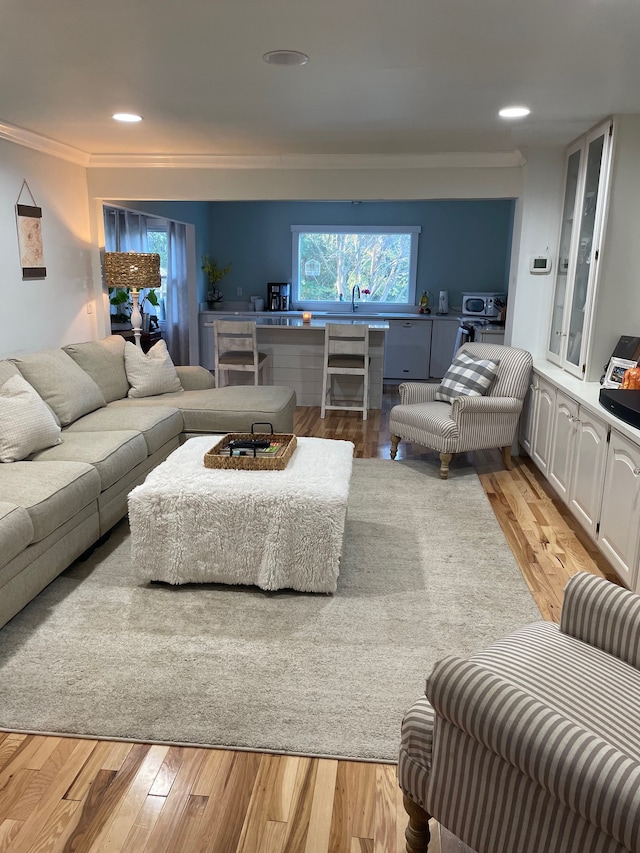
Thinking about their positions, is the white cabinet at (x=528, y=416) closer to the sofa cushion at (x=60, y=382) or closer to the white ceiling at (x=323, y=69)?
the white ceiling at (x=323, y=69)

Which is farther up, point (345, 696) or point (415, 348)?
point (415, 348)

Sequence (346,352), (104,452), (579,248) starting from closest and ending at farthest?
1. (104,452)
2. (579,248)
3. (346,352)

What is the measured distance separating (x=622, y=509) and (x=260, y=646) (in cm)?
165

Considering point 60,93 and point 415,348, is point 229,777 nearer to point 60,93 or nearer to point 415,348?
point 60,93

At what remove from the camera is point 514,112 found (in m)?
3.49

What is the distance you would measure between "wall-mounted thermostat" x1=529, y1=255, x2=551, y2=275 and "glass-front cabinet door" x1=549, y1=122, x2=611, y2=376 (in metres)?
0.09

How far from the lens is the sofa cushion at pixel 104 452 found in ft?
10.3

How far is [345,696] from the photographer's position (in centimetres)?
210

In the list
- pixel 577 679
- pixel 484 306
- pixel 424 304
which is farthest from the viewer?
pixel 424 304

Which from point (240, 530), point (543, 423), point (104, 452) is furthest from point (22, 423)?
point (543, 423)

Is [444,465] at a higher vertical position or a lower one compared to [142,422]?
lower

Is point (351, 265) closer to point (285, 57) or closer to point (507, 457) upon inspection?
point (507, 457)

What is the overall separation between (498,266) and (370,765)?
739 cm

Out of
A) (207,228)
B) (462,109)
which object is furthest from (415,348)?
(462,109)
